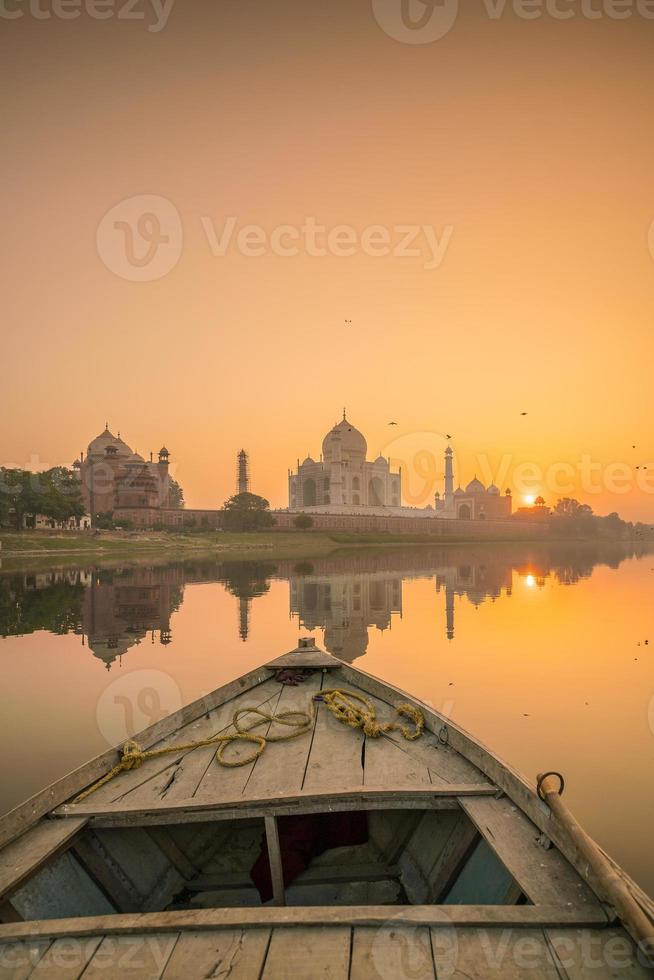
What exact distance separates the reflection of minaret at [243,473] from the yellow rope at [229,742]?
255 ft

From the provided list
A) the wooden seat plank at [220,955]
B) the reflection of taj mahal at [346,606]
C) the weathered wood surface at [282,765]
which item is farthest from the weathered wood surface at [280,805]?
the reflection of taj mahal at [346,606]

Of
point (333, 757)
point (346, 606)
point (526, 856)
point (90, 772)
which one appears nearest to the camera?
point (526, 856)

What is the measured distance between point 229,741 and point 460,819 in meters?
2.05

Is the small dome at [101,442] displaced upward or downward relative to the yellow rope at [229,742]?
upward

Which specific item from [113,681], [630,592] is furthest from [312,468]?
[113,681]

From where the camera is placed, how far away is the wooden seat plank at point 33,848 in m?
3.23

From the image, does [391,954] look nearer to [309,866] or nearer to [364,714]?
[309,866]

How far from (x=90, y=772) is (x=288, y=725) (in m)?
1.84

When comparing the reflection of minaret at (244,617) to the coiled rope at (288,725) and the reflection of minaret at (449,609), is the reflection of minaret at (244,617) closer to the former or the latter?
the reflection of minaret at (449,609)

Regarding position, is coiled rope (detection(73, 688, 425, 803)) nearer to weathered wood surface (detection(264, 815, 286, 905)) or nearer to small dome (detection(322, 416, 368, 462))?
weathered wood surface (detection(264, 815, 286, 905))

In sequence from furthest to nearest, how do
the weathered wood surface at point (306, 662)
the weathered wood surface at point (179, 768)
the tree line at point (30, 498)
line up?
the tree line at point (30, 498)
the weathered wood surface at point (306, 662)
the weathered wood surface at point (179, 768)

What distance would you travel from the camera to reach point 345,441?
89062 millimetres

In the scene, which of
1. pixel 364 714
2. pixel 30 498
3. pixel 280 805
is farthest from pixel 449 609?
pixel 30 498

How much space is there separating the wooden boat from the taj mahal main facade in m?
75.1
